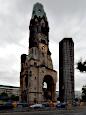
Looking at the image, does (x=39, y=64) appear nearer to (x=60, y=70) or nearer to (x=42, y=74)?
(x=42, y=74)

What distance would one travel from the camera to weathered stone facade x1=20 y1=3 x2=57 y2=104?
103 m

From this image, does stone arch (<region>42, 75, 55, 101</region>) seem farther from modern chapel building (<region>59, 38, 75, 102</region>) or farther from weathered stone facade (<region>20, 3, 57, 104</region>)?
modern chapel building (<region>59, 38, 75, 102</region>)

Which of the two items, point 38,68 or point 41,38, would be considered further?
point 41,38

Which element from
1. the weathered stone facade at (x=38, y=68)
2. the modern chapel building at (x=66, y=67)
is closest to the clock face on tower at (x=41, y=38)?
the weathered stone facade at (x=38, y=68)

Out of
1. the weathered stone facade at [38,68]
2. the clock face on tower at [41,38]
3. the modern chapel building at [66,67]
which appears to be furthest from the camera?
the modern chapel building at [66,67]

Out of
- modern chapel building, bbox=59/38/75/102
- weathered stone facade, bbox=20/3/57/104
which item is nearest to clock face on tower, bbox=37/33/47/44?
weathered stone facade, bbox=20/3/57/104

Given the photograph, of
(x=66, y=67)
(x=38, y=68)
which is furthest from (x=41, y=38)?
(x=66, y=67)

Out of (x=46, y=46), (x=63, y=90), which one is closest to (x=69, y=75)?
(x=63, y=90)

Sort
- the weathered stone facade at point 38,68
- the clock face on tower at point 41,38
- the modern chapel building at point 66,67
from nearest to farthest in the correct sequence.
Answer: the weathered stone facade at point 38,68, the clock face on tower at point 41,38, the modern chapel building at point 66,67

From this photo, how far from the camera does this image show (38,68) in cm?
10625

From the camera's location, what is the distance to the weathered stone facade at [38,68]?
103438mm

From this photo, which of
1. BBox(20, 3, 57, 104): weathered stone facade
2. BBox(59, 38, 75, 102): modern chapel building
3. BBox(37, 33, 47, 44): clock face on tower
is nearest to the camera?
BBox(20, 3, 57, 104): weathered stone facade

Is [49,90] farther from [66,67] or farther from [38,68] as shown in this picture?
[66,67]

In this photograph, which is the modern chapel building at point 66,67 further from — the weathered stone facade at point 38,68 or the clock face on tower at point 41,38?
the clock face on tower at point 41,38
